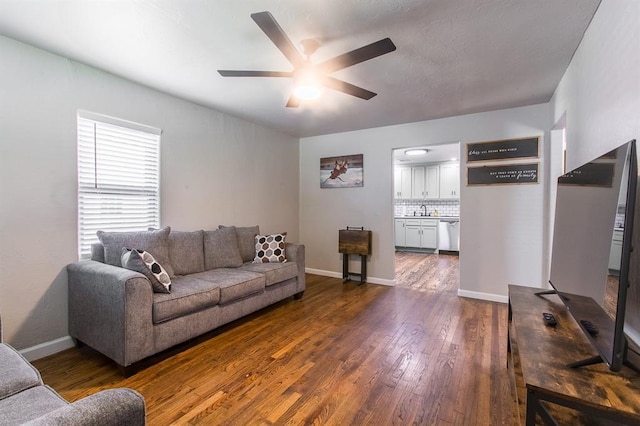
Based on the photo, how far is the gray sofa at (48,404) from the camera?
26.1 inches

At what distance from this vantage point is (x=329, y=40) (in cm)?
210

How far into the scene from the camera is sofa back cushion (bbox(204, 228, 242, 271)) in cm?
323

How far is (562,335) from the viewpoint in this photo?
4.64 ft

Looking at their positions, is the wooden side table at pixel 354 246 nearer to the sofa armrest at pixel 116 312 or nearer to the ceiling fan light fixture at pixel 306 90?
the ceiling fan light fixture at pixel 306 90

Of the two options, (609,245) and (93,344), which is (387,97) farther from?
(93,344)

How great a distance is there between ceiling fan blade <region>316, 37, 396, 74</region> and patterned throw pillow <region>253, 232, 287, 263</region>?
2.23 metres

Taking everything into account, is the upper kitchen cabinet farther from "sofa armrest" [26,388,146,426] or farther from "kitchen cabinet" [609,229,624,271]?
"sofa armrest" [26,388,146,426]

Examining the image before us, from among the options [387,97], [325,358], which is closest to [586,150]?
[387,97]

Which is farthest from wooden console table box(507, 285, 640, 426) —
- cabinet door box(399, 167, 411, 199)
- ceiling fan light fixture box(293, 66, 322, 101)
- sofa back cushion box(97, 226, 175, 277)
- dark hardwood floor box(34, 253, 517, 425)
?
cabinet door box(399, 167, 411, 199)

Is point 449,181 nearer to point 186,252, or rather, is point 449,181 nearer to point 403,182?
point 403,182

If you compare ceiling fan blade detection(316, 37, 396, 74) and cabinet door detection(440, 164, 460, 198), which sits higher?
ceiling fan blade detection(316, 37, 396, 74)

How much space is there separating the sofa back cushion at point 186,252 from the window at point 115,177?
340 millimetres

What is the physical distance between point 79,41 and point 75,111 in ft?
1.98

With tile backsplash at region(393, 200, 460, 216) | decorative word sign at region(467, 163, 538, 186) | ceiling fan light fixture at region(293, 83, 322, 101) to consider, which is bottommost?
tile backsplash at region(393, 200, 460, 216)
